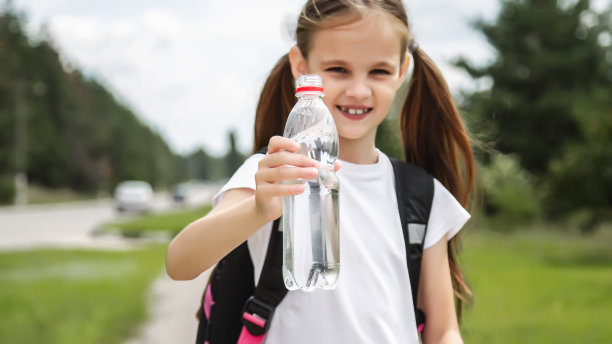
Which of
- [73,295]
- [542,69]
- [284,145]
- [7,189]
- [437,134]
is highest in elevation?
[284,145]

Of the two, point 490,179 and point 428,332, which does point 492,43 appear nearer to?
point 490,179

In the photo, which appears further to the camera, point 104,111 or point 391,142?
point 104,111

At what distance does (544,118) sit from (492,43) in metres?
3.88

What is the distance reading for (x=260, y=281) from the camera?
1807 millimetres

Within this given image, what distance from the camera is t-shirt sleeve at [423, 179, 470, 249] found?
6.66 ft

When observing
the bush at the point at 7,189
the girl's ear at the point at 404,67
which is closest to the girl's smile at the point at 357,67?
the girl's ear at the point at 404,67

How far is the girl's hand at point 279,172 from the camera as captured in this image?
1.45 m

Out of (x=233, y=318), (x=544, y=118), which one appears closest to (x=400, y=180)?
(x=233, y=318)

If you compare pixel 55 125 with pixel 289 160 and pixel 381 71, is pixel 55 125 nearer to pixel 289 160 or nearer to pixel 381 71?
pixel 381 71

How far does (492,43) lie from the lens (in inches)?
1091

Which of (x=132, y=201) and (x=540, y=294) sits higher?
(x=540, y=294)

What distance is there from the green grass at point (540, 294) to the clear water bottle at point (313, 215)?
3.36ft

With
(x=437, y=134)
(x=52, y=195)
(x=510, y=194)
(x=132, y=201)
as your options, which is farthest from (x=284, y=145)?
(x=52, y=195)

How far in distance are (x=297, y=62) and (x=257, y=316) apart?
796 mm
